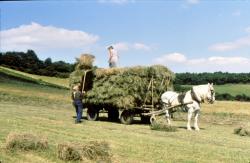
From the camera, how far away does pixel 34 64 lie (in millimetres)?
89375

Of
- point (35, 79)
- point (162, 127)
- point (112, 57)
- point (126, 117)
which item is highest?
point (35, 79)

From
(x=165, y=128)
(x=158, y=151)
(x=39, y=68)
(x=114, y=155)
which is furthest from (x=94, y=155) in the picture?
(x=39, y=68)

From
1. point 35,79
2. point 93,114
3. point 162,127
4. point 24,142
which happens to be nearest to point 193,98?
point 162,127

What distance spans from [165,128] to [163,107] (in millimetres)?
3438

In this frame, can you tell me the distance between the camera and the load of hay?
24422mm

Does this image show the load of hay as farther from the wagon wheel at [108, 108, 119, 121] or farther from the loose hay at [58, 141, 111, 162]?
the loose hay at [58, 141, 111, 162]

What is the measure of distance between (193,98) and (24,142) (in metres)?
12.8

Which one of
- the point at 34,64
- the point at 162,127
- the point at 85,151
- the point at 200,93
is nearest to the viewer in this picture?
the point at 85,151

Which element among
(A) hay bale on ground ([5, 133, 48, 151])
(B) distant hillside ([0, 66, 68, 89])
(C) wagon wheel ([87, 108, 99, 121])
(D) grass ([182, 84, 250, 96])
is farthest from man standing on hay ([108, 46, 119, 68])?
(B) distant hillside ([0, 66, 68, 89])

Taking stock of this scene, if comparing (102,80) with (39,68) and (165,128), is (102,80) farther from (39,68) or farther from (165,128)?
(39,68)

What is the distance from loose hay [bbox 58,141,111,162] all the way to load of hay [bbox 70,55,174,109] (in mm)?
11754

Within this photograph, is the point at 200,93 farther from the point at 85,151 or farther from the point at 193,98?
A: the point at 85,151

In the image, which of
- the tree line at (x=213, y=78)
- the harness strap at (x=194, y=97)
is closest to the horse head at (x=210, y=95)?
the harness strap at (x=194, y=97)

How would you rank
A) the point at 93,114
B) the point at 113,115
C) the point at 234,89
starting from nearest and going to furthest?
the point at 93,114 → the point at 113,115 → the point at 234,89
